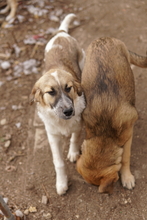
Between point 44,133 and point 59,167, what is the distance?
102 cm

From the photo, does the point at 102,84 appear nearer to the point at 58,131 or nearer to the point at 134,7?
the point at 58,131

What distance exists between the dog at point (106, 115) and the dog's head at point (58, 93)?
28cm

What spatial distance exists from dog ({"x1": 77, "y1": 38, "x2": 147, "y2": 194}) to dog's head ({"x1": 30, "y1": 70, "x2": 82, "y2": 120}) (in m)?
0.28

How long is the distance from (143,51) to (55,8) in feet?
10.2

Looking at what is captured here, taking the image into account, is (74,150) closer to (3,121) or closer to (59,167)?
(59,167)

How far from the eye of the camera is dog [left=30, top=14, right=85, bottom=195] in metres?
3.40

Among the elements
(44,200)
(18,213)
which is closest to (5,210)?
(18,213)

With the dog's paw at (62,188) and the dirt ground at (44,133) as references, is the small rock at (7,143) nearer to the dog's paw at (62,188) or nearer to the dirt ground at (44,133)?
the dirt ground at (44,133)

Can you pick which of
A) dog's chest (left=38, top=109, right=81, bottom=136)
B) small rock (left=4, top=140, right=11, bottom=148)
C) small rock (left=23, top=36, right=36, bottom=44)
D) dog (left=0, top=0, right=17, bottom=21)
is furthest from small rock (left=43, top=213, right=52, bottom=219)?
dog (left=0, top=0, right=17, bottom=21)

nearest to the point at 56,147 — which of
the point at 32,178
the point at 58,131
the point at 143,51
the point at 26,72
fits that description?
the point at 58,131

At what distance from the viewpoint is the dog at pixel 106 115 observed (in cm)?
337

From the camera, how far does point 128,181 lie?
4.03m

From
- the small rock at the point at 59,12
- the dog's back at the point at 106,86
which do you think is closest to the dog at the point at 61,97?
the dog's back at the point at 106,86

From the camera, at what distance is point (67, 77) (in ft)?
11.6
